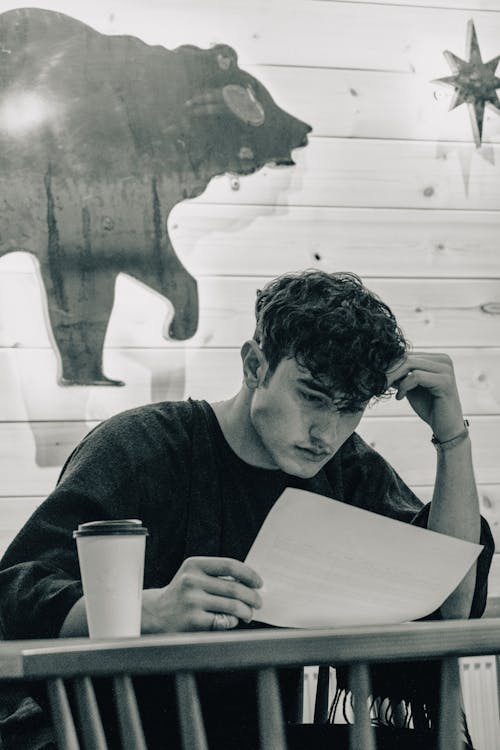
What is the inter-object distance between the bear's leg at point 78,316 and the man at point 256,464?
0.62 m

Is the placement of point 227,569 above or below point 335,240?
below

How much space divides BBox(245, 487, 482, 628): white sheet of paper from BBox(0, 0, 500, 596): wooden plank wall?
3.33 feet

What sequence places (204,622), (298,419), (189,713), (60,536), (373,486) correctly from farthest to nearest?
(373,486) < (298,419) < (60,536) < (204,622) < (189,713)

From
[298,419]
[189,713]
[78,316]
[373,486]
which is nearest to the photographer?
[189,713]

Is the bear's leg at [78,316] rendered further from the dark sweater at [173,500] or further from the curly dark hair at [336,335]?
the curly dark hair at [336,335]

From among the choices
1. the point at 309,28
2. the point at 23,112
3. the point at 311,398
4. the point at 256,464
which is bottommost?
the point at 256,464

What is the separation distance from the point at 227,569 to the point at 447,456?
563mm

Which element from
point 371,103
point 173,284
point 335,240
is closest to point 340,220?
point 335,240

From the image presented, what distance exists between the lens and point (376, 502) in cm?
153

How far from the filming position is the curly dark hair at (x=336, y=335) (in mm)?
1238

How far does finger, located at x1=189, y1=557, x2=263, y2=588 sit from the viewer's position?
94 cm

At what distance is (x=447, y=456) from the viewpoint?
142cm

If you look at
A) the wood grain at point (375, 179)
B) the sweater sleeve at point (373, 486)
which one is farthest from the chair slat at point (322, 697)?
the wood grain at point (375, 179)

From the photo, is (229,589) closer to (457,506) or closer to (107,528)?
(107,528)
